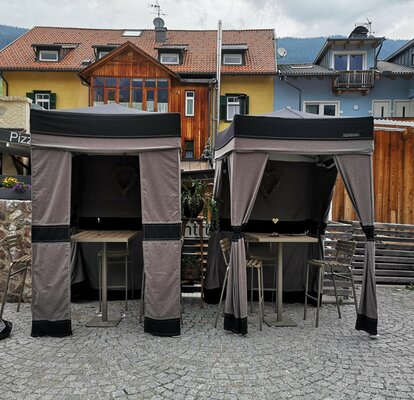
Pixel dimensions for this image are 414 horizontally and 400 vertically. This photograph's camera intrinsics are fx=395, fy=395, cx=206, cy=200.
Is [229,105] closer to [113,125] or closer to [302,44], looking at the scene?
[113,125]

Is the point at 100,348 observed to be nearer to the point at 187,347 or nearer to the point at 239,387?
the point at 187,347

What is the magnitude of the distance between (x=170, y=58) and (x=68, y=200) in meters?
16.7

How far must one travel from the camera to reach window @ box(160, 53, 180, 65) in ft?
64.4

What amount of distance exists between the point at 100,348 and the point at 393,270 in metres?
5.94

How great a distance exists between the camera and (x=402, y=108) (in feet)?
60.8

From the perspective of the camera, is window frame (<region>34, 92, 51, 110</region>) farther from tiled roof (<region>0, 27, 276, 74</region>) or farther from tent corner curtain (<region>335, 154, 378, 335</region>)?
tent corner curtain (<region>335, 154, 378, 335</region>)

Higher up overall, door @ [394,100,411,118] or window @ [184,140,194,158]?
door @ [394,100,411,118]

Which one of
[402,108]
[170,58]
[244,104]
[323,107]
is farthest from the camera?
[170,58]

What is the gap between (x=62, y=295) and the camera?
4.56m

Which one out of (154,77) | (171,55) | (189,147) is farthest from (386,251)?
(171,55)

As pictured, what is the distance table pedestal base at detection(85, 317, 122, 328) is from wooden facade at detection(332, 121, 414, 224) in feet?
24.9

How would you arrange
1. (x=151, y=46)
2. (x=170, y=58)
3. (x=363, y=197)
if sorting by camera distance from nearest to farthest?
(x=363, y=197)
(x=170, y=58)
(x=151, y=46)

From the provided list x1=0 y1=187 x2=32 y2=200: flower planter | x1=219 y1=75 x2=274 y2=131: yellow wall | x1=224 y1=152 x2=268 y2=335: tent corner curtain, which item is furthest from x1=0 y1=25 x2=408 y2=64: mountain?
x1=224 y1=152 x2=268 y2=335: tent corner curtain

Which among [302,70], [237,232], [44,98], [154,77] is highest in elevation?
[302,70]
